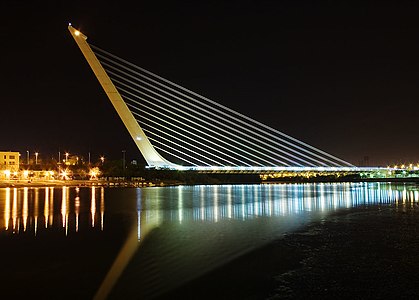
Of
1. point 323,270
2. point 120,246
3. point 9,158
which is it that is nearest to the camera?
point 323,270

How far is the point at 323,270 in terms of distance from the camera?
622 centimetres

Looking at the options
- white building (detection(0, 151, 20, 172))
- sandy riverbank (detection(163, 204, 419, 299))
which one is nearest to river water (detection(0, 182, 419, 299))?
sandy riverbank (detection(163, 204, 419, 299))

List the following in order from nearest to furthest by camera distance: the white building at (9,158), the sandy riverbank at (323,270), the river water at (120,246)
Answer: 1. the sandy riverbank at (323,270)
2. the river water at (120,246)
3. the white building at (9,158)

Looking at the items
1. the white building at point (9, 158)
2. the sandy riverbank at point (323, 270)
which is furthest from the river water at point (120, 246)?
the white building at point (9, 158)

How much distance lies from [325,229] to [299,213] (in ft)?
12.5

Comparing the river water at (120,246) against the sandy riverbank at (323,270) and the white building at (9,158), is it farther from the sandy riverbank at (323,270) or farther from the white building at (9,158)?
the white building at (9,158)

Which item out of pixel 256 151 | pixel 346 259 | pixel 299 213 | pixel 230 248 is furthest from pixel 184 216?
pixel 256 151

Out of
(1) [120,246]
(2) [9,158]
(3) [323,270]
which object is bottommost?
(3) [323,270]

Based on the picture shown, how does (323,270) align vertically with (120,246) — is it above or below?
below

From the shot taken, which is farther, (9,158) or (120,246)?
(9,158)

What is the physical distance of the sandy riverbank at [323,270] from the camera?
5168 mm

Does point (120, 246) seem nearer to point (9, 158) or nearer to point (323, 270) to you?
point (323, 270)

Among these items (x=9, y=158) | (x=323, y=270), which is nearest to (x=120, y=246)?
(x=323, y=270)

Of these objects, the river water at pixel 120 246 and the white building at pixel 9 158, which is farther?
the white building at pixel 9 158
